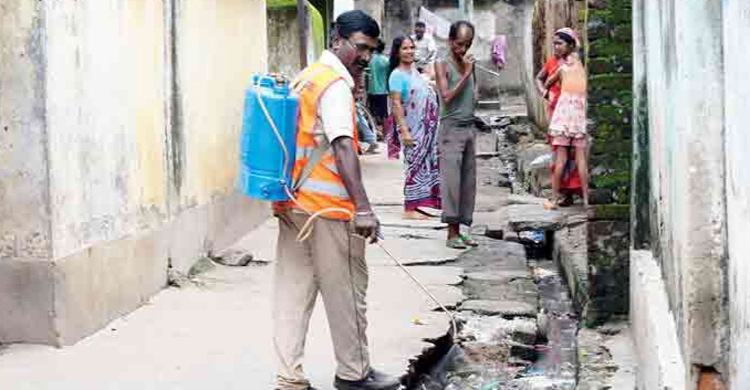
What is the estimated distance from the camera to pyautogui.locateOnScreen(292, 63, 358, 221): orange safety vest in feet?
16.8

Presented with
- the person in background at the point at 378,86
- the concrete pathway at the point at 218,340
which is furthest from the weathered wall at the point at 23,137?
the person in background at the point at 378,86

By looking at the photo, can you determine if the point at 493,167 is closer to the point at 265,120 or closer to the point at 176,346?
the point at 176,346

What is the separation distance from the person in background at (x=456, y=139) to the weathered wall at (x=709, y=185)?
184 inches

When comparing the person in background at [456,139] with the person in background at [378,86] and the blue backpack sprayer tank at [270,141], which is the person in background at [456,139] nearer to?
the blue backpack sprayer tank at [270,141]

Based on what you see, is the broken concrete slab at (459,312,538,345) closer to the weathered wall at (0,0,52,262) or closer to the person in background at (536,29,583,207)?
the weathered wall at (0,0,52,262)

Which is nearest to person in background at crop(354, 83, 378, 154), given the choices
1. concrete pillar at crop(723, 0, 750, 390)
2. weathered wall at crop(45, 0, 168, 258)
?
weathered wall at crop(45, 0, 168, 258)

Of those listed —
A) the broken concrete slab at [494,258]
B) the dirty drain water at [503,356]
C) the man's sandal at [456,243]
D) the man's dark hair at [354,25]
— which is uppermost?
the man's dark hair at [354,25]

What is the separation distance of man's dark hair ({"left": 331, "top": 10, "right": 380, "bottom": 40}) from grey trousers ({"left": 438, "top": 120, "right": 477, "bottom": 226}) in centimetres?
424

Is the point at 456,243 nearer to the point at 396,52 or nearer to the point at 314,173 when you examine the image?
the point at 396,52

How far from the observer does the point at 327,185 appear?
516 centimetres

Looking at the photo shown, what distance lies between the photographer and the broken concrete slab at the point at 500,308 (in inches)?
290

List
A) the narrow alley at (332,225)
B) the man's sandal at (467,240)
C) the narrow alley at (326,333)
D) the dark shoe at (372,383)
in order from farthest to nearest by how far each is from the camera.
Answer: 1. the man's sandal at (467,240)
2. the narrow alley at (326,333)
3. the dark shoe at (372,383)
4. the narrow alley at (332,225)

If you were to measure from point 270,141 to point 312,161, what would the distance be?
203mm

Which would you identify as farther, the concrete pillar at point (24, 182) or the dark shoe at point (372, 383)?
the concrete pillar at point (24, 182)
